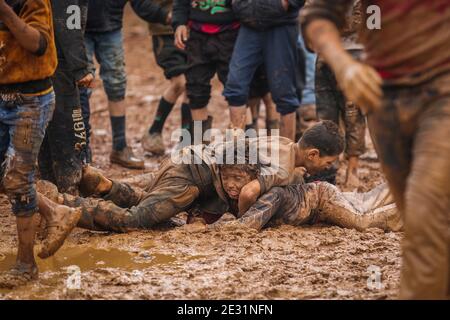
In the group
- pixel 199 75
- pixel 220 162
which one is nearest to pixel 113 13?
pixel 199 75

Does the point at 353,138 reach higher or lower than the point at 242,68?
lower

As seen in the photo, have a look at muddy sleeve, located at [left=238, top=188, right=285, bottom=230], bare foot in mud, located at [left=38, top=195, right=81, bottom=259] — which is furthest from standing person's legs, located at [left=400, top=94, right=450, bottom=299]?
muddy sleeve, located at [left=238, top=188, right=285, bottom=230]

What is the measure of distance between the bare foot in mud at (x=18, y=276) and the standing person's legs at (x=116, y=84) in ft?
11.1

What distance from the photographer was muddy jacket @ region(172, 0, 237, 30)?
308 inches

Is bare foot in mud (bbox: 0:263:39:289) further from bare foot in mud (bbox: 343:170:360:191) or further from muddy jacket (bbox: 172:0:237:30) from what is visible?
muddy jacket (bbox: 172:0:237:30)

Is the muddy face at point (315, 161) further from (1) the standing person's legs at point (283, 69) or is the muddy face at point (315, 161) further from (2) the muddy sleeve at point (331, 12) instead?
(2) the muddy sleeve at point (331, 12)

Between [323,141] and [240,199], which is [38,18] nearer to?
[240,199]

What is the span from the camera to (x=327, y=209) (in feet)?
20.9

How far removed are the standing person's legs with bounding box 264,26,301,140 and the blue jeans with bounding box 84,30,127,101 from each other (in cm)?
144

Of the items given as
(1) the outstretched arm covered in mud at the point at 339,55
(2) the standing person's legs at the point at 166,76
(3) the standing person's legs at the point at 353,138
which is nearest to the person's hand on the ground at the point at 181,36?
(2) the standing person's legs at the point at 166,76

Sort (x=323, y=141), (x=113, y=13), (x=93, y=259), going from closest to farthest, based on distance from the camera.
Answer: (x=93, y=259), (x=323, y=141), (x=113, y=13)

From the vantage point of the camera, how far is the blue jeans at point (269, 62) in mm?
7617

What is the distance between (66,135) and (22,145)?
62.1 inches
